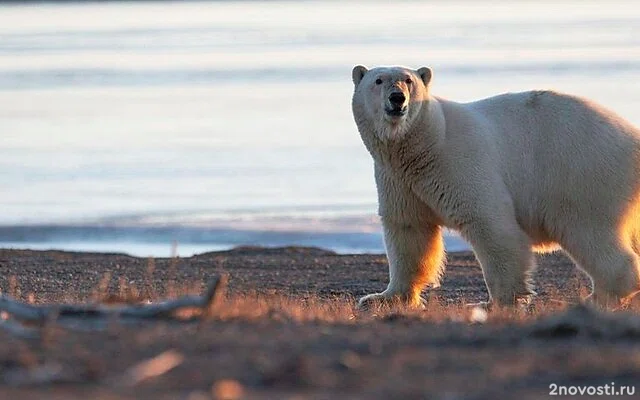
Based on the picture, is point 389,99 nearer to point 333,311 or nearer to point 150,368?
point 333,311

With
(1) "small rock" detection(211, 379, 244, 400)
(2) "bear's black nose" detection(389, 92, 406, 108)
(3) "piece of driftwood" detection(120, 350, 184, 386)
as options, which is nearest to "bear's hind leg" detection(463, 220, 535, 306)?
(2) "bear's black nose" detection(389, 92, 406, 108)

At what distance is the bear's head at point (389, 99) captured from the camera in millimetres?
8461

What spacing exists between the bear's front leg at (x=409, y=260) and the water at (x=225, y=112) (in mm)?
4949

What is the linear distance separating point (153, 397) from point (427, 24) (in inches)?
2033

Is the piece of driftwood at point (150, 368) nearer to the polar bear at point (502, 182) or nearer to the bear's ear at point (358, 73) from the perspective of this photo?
the polar bear at point (502, 182)

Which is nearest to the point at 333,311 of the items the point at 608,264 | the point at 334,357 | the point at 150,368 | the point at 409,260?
the point at 409,260

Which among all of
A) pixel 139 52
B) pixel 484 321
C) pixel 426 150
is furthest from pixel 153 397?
pixel 139 52

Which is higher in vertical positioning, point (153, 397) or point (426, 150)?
point (426, 150)

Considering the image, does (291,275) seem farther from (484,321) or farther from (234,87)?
(234,87)

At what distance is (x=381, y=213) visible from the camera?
355 inches

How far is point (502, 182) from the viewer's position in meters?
8.78

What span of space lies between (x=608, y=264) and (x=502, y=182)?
2.73 ft

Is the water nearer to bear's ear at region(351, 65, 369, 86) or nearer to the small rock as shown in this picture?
bear's ear at region(351, 65, 369, 86)

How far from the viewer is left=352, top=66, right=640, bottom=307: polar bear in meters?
8.64
